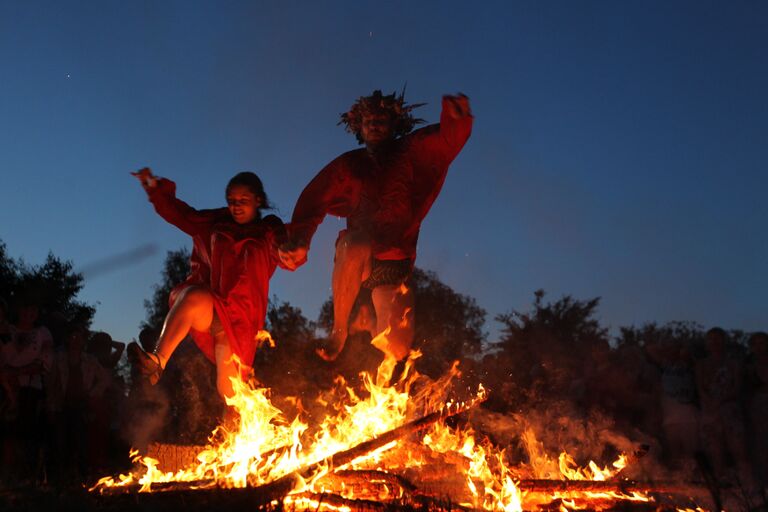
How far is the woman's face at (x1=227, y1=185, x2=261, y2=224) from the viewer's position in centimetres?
539

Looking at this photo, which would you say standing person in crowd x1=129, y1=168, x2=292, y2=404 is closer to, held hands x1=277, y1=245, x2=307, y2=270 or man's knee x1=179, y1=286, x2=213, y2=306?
man's knee x1=179, y1=286, x2=213, y2=306

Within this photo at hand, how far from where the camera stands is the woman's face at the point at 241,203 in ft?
17.7

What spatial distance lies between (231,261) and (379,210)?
118cm

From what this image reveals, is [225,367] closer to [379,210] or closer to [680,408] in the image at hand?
[379,210]

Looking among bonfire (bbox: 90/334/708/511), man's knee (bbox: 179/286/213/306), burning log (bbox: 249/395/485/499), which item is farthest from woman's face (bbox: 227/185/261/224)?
burning log (bbox: 249/395/485/499)

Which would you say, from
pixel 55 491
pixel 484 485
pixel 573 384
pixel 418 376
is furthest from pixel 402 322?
pixel 573 384

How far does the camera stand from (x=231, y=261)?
5.38 metres

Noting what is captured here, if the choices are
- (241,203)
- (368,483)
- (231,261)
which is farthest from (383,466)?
(241,203)

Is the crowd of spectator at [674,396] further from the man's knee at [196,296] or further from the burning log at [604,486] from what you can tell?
the man's knee at [196,296]

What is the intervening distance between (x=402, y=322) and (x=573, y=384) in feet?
10.5

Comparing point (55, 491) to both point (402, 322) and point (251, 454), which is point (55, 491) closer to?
point (251, 454)

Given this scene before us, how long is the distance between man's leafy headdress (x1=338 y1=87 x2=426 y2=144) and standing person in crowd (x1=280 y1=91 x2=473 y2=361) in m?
0.02

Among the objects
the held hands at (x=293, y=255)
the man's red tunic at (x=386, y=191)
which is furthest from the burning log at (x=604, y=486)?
the held hands at (x=293, y=255)

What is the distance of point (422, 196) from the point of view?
215 inches
